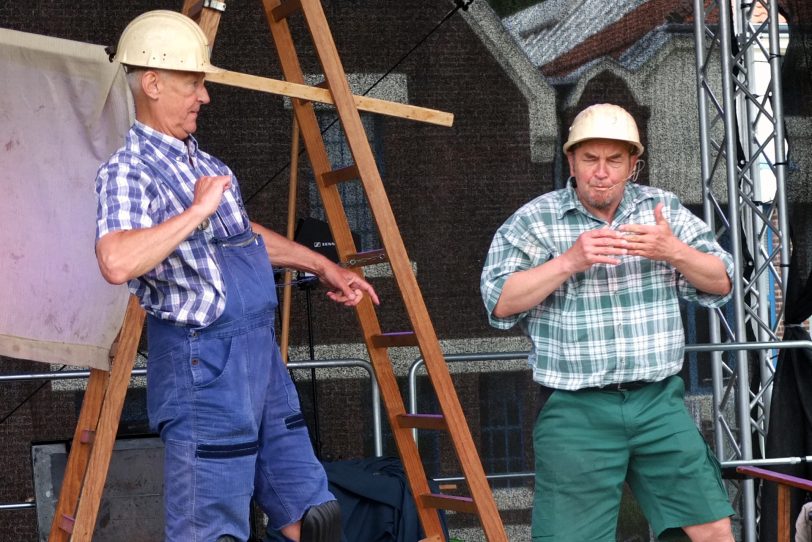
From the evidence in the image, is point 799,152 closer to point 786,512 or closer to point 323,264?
point 786,512

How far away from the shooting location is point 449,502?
3.58m

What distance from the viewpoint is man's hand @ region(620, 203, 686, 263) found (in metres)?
2.98

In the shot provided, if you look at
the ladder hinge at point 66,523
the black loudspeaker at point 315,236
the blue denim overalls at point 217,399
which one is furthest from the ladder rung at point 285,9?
the black loudspeaker at point 315,236

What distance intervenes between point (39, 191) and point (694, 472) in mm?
2280

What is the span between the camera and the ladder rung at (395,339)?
3.64 meters

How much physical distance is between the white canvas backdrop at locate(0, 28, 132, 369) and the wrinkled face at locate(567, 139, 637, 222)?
1674 mm

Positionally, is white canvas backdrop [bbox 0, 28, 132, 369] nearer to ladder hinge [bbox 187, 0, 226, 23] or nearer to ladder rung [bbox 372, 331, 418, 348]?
ladder hinge [bbox 187, 0, 226, 23]

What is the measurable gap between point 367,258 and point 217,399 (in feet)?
3.67

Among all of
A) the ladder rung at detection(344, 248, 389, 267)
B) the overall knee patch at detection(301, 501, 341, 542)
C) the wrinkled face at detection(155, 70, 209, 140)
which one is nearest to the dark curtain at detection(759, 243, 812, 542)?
the ladder rung at detection(344, 248, 389, 267)

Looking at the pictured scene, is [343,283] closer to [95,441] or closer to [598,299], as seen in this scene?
[598,299]

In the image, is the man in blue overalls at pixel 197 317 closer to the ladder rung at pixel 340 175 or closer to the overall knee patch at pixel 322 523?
the overall knee patch at pixel 322 523

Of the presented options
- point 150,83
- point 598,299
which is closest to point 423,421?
point 598,299

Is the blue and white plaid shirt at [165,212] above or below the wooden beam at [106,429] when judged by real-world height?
above

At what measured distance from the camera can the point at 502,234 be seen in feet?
10.8
